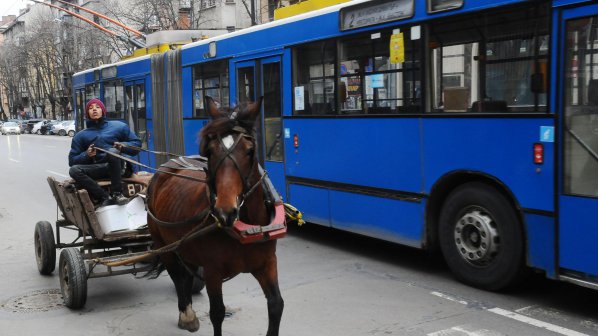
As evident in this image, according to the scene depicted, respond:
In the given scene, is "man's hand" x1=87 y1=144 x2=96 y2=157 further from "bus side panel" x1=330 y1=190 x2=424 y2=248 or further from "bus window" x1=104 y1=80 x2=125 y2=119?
"bus window" x1=104 y1=80 x2=125 y2=119

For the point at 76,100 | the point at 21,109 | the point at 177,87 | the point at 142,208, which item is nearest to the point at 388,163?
the point at 142,208

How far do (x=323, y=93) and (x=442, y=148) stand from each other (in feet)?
7.42

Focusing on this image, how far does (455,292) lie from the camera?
626 cm

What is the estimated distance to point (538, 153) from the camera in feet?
18.1

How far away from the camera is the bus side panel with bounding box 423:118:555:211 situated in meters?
5.53

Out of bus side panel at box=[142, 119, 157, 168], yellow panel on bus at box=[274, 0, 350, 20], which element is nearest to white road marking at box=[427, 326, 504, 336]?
yellow panel on bus at box=[274, 0, 350, 20]

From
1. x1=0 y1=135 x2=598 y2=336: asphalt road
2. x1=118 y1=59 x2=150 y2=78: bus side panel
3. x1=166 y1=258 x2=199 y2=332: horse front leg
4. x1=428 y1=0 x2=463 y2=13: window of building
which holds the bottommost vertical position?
x1=0 y1=135 x2=598 y2=336: asphalt road

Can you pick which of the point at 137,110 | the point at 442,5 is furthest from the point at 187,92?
the point at 442,5

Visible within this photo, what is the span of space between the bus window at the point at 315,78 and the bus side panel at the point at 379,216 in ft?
3.89

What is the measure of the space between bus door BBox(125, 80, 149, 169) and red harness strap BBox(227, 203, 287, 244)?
10.5 m

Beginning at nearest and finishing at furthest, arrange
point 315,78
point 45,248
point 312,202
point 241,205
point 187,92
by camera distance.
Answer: point 241,205 < point 45,248 < point 315,78 < point 312,202 < point 187,92

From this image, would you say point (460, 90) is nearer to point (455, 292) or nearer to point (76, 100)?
point (455, 292)

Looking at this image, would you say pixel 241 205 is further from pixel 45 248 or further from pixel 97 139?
pixel 45 248

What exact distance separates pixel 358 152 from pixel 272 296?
12.6ft
